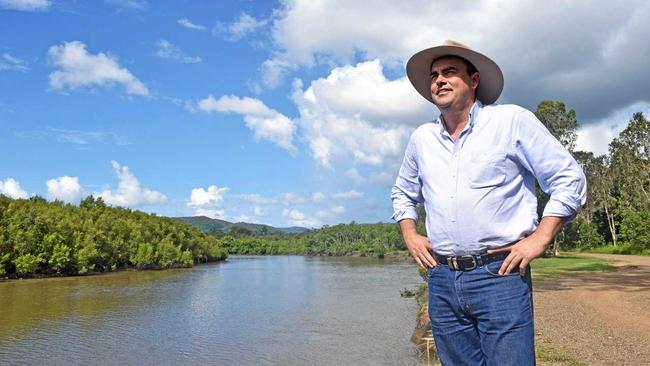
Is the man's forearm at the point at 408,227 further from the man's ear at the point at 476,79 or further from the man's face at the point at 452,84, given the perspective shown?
the man's ear at the point at 476,79

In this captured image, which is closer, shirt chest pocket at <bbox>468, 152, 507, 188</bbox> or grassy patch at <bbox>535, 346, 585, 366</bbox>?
shirt chest pocket at <bbox>468, 152, 507, 188</bbox>

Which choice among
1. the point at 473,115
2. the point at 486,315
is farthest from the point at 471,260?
the point at 473,115

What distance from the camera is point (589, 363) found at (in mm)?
7730

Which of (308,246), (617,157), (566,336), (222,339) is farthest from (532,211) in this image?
(308,246)

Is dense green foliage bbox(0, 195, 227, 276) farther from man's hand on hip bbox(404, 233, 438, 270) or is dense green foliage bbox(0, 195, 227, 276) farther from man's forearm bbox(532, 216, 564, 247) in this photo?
man's forearm bbox(532, 216, 564, 247)

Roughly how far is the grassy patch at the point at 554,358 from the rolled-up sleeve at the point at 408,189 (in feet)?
19.8

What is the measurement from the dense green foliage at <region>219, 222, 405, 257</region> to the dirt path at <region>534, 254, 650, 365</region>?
90002mm

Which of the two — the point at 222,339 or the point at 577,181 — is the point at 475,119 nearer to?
the point at 577,181

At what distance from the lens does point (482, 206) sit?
234cm

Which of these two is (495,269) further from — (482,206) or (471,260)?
(482,206)

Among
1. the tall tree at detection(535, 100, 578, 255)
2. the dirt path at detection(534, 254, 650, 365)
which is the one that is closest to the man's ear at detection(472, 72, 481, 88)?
the dirt path at detection(534, 254, 650, 365)

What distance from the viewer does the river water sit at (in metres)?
14.5

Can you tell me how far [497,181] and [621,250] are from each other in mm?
51751

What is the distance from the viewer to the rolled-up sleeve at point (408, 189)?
2.78 metres
